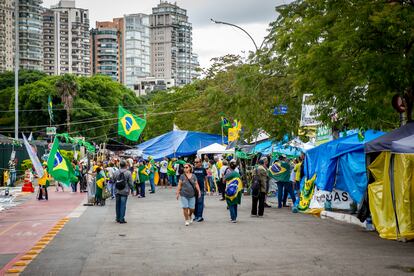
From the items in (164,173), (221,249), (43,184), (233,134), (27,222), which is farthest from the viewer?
(164,173)

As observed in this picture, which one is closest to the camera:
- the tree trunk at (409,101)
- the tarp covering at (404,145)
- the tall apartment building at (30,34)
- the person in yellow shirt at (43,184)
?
the tarp covering at (404,145)

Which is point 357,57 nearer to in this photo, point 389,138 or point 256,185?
point 389,138

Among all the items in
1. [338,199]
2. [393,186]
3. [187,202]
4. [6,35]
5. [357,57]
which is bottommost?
[338,199]

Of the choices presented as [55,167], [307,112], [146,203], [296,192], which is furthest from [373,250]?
[55,167]

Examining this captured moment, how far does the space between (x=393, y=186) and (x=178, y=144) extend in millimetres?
33971

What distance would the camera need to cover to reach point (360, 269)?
1044 cm

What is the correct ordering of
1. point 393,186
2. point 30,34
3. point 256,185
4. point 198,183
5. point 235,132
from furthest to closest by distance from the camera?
point 30,34
point 235,132
point 256,185
point 198,183
point 393,186

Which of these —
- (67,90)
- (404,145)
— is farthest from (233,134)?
(67,90)

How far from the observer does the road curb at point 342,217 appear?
58.5 feet

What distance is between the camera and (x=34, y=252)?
42.7ft

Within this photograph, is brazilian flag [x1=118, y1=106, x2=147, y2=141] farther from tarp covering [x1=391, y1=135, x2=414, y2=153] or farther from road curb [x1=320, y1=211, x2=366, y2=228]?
tarp covering [x1=391, y1=135, x2=414, y2=153]

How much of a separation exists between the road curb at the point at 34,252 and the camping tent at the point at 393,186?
710 centimetres

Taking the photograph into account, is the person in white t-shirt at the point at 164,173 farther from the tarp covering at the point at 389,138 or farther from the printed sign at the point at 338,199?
the tarp covering at the point at 389,138

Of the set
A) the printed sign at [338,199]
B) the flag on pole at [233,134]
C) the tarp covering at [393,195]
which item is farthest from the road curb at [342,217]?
the flag on pole at [233,134]
